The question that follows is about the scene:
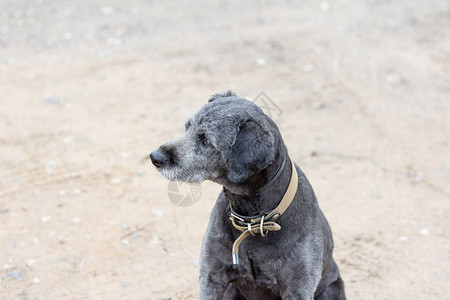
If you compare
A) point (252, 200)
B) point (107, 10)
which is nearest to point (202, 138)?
point (252, 200)

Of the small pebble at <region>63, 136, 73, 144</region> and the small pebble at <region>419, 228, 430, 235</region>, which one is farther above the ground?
the small pebble at <region>63, 136, 73, 144</region>

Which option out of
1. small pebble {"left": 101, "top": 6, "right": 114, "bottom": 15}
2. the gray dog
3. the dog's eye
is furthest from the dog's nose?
small pebble {"left": 101, "top": 6, "right": 114, "bottom": 15}

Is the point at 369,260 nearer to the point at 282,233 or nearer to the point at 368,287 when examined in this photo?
the point at 368,287

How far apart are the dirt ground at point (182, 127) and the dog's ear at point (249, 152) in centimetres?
173

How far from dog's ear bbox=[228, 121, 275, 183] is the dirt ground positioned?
5.67 feet

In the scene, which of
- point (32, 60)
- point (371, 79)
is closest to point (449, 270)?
point (371, 79)

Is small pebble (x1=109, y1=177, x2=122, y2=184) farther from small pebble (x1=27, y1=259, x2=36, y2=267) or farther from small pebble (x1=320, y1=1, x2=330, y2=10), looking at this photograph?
small pebble (x1=320, y1=1, x2=330, y2=10)

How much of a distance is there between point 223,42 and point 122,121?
2655 mm

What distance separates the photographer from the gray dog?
10.2 feet

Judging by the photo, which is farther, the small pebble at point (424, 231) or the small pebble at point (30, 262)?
the small pebble at point (424, 231)

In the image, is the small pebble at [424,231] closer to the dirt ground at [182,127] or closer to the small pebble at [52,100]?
the dirt ground at [182,127]

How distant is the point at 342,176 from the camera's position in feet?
19.6

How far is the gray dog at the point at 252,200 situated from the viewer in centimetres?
312

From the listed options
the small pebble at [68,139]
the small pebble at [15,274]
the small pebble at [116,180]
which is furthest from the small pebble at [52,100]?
the small pebble at [15,274]
